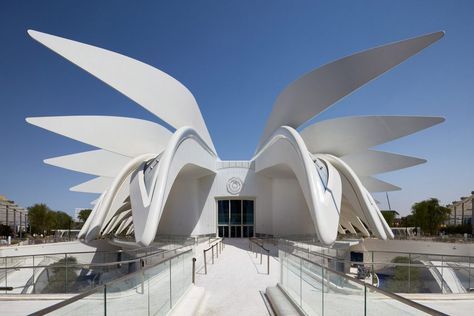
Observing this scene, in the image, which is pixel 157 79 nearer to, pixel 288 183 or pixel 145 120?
pixel 145 120

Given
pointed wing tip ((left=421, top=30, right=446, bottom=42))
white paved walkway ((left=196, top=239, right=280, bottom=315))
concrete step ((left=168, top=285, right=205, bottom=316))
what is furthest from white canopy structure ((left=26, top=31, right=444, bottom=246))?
concrete step ((left=168, top=285, right=205, bottom=316))

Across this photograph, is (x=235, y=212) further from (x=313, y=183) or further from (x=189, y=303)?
(x=189, y=303)

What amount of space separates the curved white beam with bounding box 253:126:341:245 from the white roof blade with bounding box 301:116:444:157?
451cm

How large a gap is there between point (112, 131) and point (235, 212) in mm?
16844

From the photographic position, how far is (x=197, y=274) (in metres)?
13.9

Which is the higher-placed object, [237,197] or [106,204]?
[106,204]

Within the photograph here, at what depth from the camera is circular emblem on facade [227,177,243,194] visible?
3684 centimetres

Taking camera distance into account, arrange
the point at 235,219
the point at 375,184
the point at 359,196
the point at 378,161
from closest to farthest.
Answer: the point at 359,196 < the point at 378,161 < the point at 235,219 < the point at 375,184

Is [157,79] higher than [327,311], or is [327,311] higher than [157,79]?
[157,79]

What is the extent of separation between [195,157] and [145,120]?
509 cm

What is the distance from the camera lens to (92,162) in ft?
115

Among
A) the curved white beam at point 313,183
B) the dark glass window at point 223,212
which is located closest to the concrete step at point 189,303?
the curved white beam at point 313,183

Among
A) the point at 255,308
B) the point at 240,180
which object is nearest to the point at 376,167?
the point at 240,180

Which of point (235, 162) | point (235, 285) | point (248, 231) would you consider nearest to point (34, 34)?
point (235, 285)
